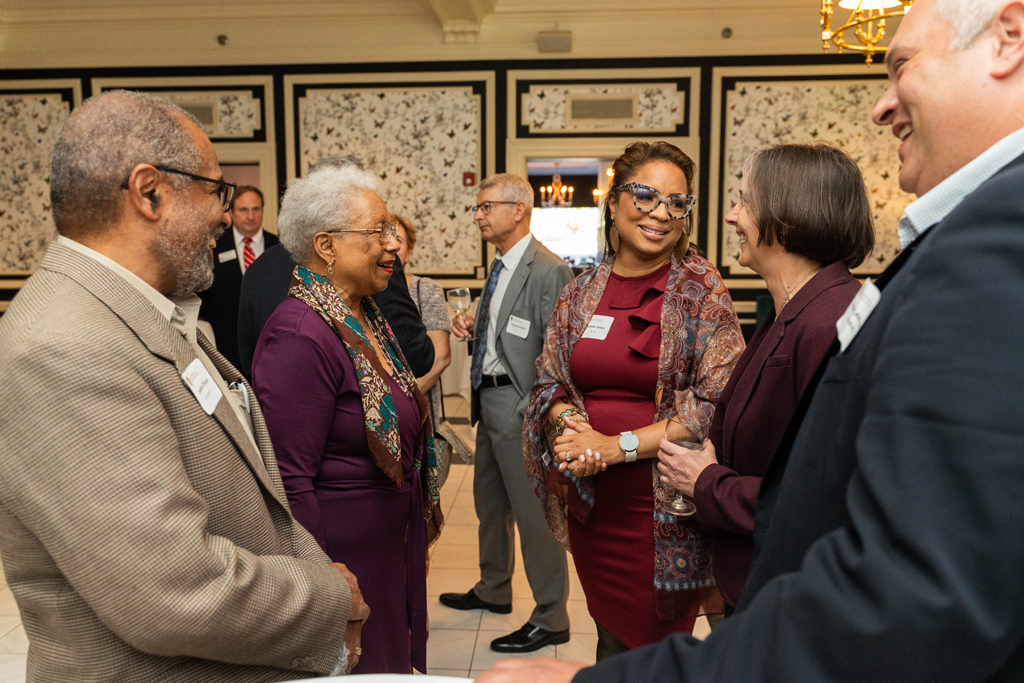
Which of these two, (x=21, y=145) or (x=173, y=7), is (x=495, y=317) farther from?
(x=21, y=145)

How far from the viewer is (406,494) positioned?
72.1 inches

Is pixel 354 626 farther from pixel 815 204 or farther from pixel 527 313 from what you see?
pixel 527 313

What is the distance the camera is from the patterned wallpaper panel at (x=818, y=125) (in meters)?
6.63

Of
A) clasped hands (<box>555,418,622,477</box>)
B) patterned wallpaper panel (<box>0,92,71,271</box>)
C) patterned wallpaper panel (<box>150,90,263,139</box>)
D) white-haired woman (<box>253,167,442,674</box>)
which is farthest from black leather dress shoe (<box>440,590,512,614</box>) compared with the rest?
patterned wallpaper panel (<box>0,92,71,271</box>)

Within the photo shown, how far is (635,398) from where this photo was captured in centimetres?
191

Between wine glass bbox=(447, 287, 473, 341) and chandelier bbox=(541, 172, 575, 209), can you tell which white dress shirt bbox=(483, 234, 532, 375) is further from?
chandelier bbox=(541, 172, 575, 209)

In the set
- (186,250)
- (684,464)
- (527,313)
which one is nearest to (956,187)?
(684,464)

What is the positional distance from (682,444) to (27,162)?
8131mm

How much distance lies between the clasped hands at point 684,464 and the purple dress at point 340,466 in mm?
656

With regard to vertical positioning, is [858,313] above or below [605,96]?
below

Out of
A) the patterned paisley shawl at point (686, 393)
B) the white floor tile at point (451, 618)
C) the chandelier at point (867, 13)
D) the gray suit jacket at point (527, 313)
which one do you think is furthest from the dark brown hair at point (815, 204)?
the chandelier at point (867, 13)

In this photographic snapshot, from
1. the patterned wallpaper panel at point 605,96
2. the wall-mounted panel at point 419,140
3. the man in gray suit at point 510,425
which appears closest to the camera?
the man in gray suit at point 510,425

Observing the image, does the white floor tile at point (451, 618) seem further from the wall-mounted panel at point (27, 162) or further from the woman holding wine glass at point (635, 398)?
the wall-mounted panel at point (27, 162)

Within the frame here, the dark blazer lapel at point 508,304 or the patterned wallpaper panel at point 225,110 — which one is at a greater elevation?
the patterned wallpaper panel at point 225,110
